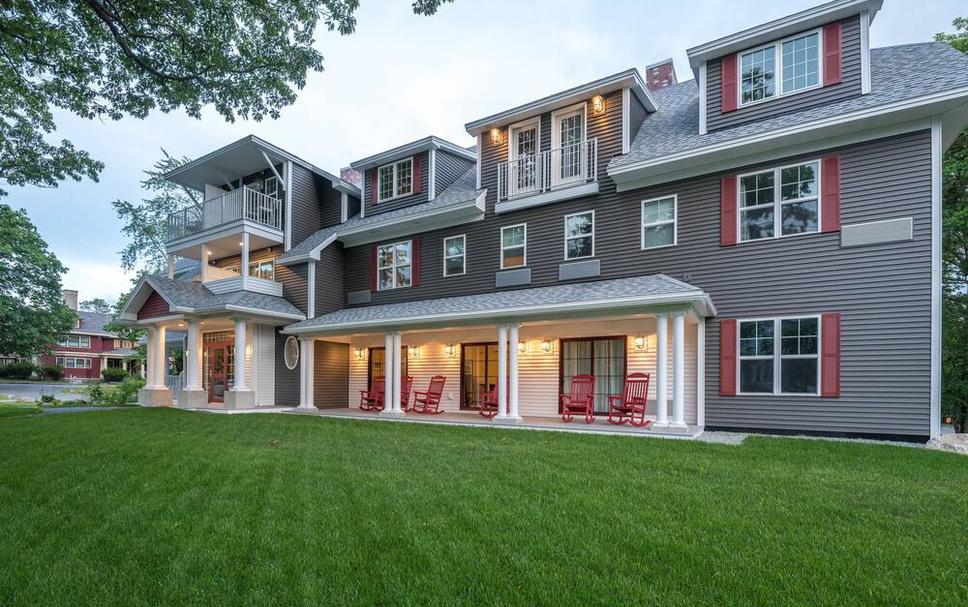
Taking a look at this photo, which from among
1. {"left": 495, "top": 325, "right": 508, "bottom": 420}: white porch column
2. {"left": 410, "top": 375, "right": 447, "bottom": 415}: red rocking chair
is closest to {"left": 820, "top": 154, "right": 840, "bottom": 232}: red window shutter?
{"left": 495, "top": 325, "right": 508, "bottom": 420}: white porch column

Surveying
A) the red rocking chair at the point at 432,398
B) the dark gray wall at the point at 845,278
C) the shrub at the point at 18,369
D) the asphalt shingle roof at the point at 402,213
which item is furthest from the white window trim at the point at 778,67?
the shrub at the point at 18,369

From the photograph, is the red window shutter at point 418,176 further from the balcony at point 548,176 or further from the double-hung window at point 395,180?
the balcony at point 548,176

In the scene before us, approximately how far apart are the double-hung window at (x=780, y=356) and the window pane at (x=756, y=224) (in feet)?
5.29

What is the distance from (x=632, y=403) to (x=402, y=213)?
8.09 meters

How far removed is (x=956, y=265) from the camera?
15.7 m

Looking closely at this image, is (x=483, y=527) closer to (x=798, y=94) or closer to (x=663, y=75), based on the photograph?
(x=798, y=94)

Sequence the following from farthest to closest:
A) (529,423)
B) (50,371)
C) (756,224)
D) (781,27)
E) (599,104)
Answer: (50,371)
(599,104)
(529,423)
(756,224)
(781,27)

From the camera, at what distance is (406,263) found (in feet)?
47.9

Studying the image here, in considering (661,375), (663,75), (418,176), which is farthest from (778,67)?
(418,176)

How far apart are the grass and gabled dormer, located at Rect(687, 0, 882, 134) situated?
6.49 metres

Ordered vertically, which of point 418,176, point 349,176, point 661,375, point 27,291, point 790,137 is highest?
point 349,176

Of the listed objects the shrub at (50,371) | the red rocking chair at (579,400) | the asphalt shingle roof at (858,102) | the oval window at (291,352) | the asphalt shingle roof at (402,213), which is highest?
the asphalt shingle roof at (858,102)

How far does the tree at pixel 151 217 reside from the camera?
26703 mm

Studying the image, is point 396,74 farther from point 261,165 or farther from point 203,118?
point 203,118
